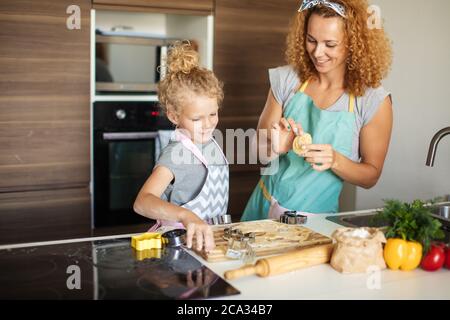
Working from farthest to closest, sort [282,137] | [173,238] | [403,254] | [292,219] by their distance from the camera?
[282,137] < [292,219] < [173,238] < [403,254]

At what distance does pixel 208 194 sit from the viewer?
65.9 inches

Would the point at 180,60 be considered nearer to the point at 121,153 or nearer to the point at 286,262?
the point at 286,262

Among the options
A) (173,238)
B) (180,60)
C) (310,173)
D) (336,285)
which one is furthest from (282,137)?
(336,285)

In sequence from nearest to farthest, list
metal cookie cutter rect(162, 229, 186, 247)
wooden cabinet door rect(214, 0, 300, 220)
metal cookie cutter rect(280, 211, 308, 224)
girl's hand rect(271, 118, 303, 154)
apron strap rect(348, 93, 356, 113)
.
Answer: metal cookie cutter rect(162, 229, 186, 247), metal cookie cutter rect(280, 211, 308, 224), girl's hand rect(271, 118, 303, 154), apron strap rect(348, 93, 356, 113), wooden cabinet door rect(214, 0, 300, 220)

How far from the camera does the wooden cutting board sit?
1.33 metres

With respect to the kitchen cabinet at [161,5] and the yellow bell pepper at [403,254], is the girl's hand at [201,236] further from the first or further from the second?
the kitchen cabinet at [161,5]

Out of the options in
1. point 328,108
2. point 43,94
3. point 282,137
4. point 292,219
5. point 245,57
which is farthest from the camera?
point 245,57

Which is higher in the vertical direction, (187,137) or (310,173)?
(187,137)

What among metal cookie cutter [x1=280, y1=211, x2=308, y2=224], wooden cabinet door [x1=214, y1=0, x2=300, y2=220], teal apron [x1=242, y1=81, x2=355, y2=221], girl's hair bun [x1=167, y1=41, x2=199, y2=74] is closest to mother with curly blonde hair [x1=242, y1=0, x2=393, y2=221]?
teal apron [x1=242, y1=81, x2=355, y2=221]

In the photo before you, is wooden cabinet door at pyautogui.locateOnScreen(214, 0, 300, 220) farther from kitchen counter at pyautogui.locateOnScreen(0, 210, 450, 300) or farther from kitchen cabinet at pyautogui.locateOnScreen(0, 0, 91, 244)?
kitchen counter at pyautogui.locateOnScreen(0, 210, 450, 300)

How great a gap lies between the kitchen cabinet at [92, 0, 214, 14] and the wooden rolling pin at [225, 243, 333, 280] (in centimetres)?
178

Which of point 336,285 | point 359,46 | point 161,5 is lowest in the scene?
point 336,285

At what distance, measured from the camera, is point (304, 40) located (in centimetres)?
198

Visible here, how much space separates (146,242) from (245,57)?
1.83 metres
